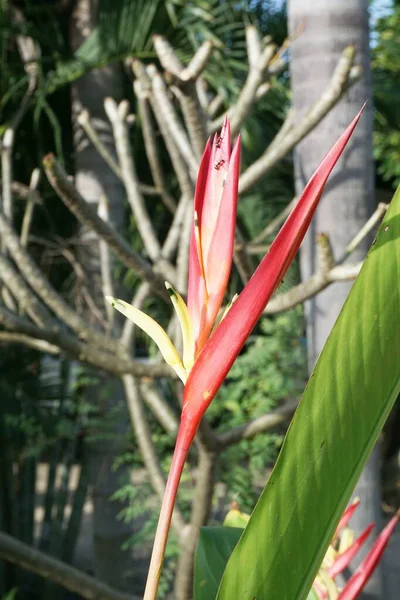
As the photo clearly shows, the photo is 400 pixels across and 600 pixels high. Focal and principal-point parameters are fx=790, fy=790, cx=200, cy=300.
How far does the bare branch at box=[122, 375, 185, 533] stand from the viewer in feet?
7.71

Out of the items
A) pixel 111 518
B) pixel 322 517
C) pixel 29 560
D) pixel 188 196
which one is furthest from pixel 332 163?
pixel 111 518

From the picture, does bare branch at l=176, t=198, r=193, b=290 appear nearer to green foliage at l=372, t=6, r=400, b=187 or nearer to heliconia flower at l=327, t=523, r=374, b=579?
heliconia flower at l=327, t=523, r=374, b=579

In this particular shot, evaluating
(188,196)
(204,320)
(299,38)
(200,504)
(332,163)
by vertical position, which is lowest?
(200,504)

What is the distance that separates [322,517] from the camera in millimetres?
668

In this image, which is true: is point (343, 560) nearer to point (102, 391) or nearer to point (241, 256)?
point (241, 256)

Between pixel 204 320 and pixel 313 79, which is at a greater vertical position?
pixel 313 79

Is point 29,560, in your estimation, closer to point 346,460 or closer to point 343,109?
point 343,109

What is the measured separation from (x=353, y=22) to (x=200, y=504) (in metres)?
1.33

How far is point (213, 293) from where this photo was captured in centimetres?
61

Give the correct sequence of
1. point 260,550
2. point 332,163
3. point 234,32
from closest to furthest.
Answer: point 332,163
point 260,550
point 234,32

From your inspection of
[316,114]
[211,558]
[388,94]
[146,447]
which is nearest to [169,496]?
[211,558]

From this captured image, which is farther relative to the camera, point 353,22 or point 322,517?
point 353,22

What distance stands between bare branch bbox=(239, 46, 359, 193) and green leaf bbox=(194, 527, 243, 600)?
1.13 metres

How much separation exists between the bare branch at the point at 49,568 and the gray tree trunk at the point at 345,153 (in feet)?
2.37
